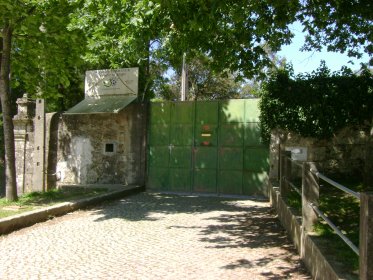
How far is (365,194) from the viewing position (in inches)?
111

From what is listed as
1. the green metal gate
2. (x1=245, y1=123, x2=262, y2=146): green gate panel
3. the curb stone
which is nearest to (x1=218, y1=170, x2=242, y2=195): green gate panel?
the green metal gate

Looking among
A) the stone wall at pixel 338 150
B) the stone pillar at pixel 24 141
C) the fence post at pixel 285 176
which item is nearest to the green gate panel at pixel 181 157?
the stone wall at pixel 338 150

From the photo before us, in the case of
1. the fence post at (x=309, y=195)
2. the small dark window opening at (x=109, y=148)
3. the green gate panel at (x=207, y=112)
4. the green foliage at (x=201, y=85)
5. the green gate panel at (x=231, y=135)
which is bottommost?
the fence post at (x=309, y=195)

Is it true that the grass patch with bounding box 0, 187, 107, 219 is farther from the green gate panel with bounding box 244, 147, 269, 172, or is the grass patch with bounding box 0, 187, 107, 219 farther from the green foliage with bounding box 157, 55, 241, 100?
the green foliage with bounding box 157, 55, 241, 100

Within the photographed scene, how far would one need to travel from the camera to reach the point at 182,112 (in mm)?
11844

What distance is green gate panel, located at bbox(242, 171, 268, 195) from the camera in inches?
431

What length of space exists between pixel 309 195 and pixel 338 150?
5.50m

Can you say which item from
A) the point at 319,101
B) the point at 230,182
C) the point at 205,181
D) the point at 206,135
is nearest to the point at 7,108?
the point at 206,135

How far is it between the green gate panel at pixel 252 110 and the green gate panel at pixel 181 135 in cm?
165

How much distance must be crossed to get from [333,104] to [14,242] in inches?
305

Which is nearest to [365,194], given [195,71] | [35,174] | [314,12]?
[314,12]

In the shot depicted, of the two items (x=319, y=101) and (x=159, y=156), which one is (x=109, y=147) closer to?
(x=159, y=156)

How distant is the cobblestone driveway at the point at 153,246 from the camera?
16.0 feet

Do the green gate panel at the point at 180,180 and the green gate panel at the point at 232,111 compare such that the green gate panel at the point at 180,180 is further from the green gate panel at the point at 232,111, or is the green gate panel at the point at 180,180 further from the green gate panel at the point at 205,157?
the green gate panel at the point at 232,111
